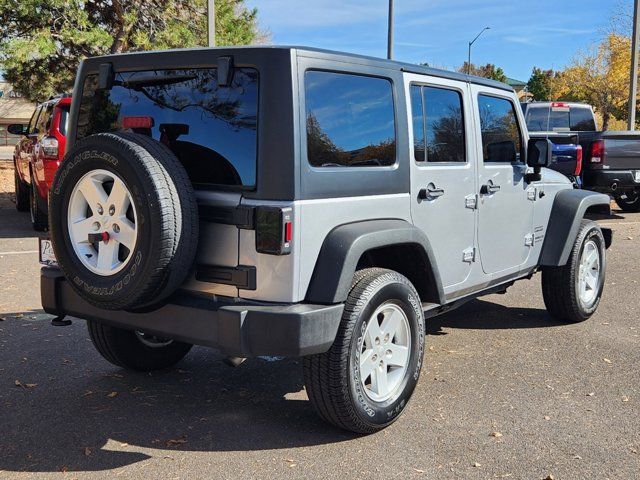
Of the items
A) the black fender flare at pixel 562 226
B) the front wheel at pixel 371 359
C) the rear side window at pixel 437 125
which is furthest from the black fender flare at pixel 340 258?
the black fender flare at pixel 562 226

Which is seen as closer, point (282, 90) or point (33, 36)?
point (282, 90)

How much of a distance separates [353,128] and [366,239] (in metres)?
0.62

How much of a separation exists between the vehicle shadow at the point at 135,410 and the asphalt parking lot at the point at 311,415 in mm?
11

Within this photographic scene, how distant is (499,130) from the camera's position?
16.6 feet

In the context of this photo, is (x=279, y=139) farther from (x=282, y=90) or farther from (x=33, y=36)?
(x=33, y=36)

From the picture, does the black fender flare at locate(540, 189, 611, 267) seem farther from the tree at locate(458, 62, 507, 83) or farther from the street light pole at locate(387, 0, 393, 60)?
the tree at locate(458, 62, 507, 83)

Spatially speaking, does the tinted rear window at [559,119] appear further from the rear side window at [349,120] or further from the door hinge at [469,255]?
the rear side window at [349,120]

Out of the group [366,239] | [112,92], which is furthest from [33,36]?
[366,239]

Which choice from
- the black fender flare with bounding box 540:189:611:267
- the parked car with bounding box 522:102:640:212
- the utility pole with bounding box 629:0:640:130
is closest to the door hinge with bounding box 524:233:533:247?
the black fender flare with bounding box 540:189:611:267

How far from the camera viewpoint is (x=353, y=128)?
3.67 m

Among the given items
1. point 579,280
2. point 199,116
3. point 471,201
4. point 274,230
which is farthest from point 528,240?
point 199,116

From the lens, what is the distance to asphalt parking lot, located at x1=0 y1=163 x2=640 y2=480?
3381mm

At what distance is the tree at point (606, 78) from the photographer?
1423 inches

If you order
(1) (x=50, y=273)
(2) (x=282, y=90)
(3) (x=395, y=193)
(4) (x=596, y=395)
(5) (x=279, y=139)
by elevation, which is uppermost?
(2) (x=282, y=90)
